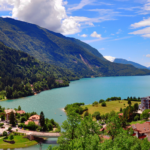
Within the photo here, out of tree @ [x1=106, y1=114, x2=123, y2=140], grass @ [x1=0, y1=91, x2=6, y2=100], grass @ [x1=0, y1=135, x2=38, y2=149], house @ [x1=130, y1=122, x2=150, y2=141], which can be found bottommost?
grass @ [x1=0, y1=135, x2=38, y2=149]

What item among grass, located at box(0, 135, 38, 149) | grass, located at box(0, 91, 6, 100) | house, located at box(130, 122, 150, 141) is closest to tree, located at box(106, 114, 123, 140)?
house, located at box(130, 122, 150, 141)

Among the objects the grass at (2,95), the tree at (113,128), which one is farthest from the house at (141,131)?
the grass at (2,95)

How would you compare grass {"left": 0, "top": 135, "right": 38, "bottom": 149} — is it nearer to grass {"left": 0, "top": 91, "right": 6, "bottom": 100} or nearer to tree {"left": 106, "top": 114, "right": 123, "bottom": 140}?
tree {"left": 106, "top": 114, "right": 123, "bottom": 140}

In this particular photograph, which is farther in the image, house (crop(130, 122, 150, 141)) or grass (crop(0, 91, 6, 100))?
grass (crop(0, 91, 6, 100))

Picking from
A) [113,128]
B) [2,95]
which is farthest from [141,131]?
[2,95]

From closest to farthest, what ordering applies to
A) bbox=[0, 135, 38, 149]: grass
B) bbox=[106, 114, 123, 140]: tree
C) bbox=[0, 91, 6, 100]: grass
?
bbox=[106, 114, 123, 140]: tree
bbox=[0, 135, 38, 149]: grass
bbox=[0, 91, 6, 100]: grass

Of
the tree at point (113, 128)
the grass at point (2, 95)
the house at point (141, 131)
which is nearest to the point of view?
the tree at point (113, 128)

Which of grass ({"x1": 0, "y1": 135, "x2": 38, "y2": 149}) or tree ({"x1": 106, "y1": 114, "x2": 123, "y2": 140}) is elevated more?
tree ({"x1": 106, "y1": 114, "x2": 123, "y2": 140})

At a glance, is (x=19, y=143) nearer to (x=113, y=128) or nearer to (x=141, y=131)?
(x=113, y=128)

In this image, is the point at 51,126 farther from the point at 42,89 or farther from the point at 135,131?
the point at 42,89

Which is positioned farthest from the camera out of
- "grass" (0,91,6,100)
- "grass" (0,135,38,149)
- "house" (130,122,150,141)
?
"grass" (0,91,6,100)

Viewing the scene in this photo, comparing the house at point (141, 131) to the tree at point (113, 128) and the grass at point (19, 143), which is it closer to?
the tree at point (113, 128)

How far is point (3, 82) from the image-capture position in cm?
16675

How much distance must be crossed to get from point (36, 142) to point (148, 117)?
41678mm
